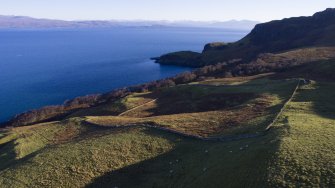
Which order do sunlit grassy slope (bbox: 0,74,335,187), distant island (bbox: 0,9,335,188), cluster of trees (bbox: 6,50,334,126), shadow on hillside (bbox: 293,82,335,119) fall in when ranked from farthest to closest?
cluster of trees (bbox: 6,50,334,126)
shadow on hillside (bbox: 293,82,335,119)
distant island (bbox: 0,9,335,188)
sunlit grassy slope (bbox: 0,74,335,187)

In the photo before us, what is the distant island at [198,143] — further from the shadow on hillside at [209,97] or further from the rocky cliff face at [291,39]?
the rocky cliff face at [291,39]

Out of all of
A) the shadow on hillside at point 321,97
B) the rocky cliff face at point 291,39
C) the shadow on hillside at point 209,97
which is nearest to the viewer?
the shadow on hillside at point 321,97

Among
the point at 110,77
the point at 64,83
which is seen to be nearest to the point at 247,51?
the point at 110,77

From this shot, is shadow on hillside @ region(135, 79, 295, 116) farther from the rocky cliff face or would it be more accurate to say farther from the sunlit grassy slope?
the rocky cliff face

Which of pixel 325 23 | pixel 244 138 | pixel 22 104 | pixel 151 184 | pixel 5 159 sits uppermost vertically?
pixel 325 23

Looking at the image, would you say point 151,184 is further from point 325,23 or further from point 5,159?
point 325,23

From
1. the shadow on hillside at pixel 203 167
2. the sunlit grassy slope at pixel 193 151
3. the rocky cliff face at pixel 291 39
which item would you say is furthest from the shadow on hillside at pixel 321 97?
the rocky cliff face at pixel 291 39

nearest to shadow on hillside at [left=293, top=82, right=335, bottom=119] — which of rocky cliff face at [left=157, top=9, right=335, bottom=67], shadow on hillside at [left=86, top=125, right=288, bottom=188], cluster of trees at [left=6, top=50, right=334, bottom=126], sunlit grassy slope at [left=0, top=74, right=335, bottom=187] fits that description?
sunlit grassy slope at [left=0, top=74, right=335, bottom=187]
